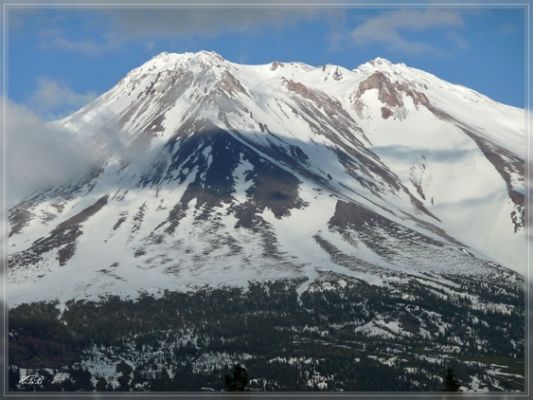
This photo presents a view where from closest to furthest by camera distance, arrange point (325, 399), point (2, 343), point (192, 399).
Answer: point (325, 399), point (192, 399), point (2, 343)

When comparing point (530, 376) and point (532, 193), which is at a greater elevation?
point (532, 193)

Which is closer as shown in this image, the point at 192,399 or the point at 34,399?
the point at 192,399

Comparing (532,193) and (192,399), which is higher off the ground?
(532,193)

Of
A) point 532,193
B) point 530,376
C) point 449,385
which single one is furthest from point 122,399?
point 449,385

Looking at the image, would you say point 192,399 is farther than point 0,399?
No

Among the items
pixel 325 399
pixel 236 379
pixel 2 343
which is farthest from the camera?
pixel 2 343

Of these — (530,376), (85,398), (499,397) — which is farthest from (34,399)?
(530,376)

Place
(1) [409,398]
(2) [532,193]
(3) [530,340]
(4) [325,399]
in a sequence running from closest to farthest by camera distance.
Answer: (4) [325,399]
(3) [530,340]
(1) [409,398]
(2) [532,193]

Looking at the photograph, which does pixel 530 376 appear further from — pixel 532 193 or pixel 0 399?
pixel 532 193

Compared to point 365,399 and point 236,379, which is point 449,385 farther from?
point 365,399
